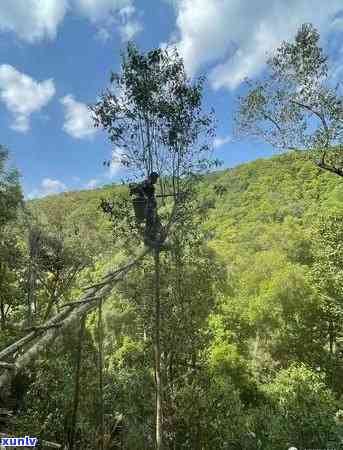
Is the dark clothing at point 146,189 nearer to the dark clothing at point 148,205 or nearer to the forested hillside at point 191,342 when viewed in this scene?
the dark clothing at point 148,205

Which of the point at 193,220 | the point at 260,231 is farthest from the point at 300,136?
the point at 260,231

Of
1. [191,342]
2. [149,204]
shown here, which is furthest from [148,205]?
[191,342]

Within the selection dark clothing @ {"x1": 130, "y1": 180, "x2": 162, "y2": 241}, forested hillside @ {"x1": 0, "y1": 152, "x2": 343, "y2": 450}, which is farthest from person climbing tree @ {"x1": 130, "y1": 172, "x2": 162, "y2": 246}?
forested hillside @ {"x1": 0, "y1": 152, "x2": 343, "y2": 450}

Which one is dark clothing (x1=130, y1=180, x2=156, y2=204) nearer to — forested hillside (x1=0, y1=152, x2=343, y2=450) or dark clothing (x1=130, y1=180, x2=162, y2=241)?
dark clothing (x1=130, y1=180, x2=162, y2=241)

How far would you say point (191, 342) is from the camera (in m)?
11.1

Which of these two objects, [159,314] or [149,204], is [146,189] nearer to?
[149,204]

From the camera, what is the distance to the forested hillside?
9.80 metres

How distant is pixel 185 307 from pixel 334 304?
10.1 meters

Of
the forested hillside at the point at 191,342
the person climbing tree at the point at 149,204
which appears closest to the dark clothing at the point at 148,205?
the person climbing tree at the point at 149,204

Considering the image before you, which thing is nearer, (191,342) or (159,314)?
(159,314)

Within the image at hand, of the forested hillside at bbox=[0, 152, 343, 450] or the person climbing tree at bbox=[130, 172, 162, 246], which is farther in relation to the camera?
the forested hillside at bbox=[0, 152, 343, 450]

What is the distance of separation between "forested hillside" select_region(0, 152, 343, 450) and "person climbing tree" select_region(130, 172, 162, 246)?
1507 millimetres

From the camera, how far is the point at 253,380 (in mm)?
18453

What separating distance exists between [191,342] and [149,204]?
17.1 feet
